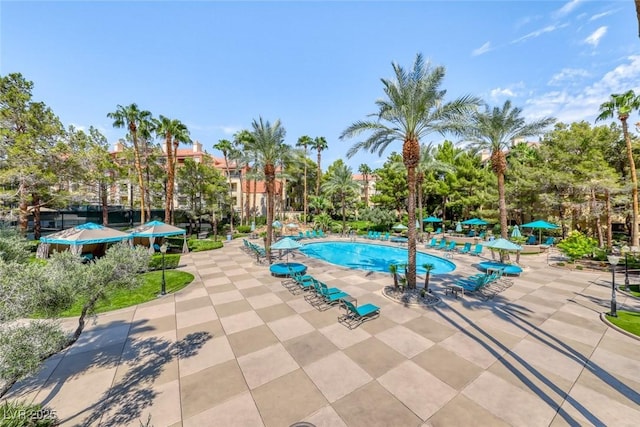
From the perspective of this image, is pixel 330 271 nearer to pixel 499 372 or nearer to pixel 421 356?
pixel 421 356

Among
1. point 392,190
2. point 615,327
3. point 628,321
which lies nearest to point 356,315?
point 615,327

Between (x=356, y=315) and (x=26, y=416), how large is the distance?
26.4 ft

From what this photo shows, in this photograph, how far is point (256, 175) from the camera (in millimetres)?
32125

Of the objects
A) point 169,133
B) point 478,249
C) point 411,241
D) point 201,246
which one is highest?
point 169,133

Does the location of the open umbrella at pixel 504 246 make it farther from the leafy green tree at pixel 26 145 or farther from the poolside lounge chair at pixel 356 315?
the leafy green tree at pixel 26 145

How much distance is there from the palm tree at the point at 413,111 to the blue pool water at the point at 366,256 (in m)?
7.55

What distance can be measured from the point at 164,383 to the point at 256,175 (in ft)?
93.0

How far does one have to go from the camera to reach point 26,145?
56.0 feet

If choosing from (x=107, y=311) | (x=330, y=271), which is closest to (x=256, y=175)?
(x=330, y=271)

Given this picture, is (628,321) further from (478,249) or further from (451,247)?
(451,247)

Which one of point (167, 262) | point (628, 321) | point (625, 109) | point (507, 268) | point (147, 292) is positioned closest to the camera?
point (628, 321)

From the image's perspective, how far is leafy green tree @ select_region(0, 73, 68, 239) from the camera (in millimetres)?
16828

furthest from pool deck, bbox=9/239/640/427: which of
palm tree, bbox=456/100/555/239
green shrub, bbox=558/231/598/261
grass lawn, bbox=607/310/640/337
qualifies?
palm tree, bbox=456/100/555/239

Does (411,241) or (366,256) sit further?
(366,256)
